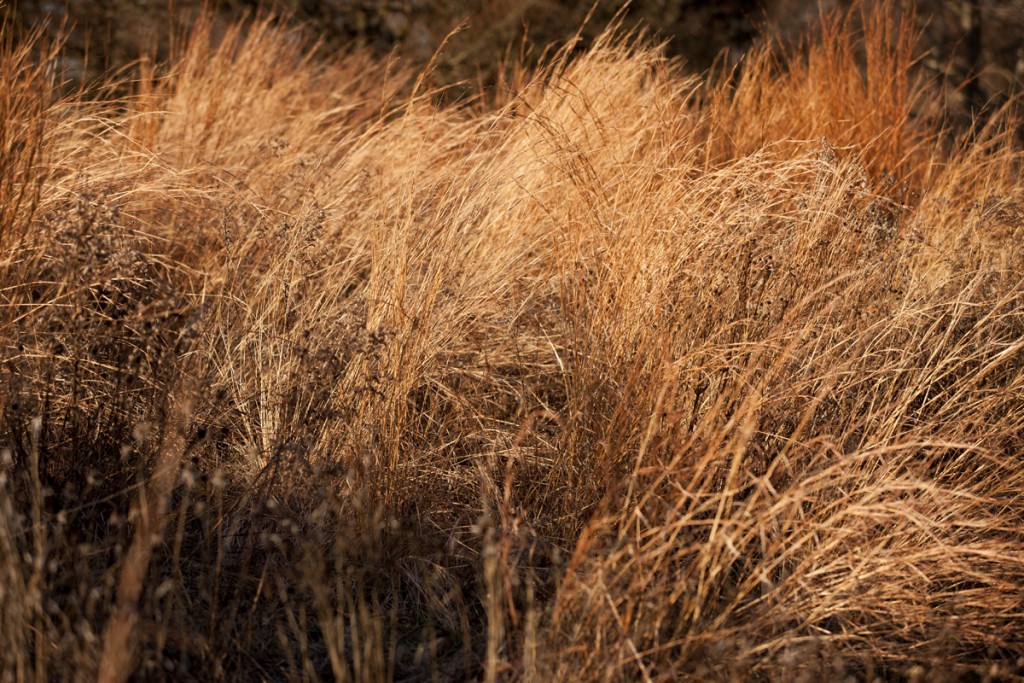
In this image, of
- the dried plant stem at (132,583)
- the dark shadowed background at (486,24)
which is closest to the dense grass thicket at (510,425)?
the dried plant stem at (132,583)

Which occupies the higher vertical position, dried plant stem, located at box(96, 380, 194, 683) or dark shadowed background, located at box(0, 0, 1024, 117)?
dark shadowed background, located at box(0, 0, 1024, 117)

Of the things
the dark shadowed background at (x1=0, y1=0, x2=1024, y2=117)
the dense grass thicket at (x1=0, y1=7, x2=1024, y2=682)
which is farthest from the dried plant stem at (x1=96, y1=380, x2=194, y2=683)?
the dark shadowed background at (x1=0, y1=0, x2=1024, y2=117)

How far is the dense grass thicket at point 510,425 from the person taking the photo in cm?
177

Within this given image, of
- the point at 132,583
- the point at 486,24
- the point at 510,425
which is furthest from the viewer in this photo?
the point at 486,24

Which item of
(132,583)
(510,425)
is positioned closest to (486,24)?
(510,425)

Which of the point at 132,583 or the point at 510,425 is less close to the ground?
the point at 132,583

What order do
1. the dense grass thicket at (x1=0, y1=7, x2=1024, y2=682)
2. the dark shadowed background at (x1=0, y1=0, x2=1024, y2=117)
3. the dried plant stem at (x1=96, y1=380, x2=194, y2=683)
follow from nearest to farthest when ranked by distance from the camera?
the dried plant stem at (x1=96, y1=380, x2=194, y2=683) → the dense grass thicket at (x1=0, y1=7, x2=1024, y2=682) → the dark shadowed background at (x1=0, y1=0, x2=1024, y2=117)

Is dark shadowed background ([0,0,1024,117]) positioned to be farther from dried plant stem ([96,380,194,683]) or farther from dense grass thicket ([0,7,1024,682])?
dried plant stem ([96,380,194,683])

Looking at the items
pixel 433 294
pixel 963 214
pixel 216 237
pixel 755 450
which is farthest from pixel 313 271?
pixel 963 214

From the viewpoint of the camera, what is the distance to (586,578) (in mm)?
1777

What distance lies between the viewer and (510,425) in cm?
260

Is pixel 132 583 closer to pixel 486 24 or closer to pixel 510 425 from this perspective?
pixel 510 425

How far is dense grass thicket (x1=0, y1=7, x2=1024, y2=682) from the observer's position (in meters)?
1.77

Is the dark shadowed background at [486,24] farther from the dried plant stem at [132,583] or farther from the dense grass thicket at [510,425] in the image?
the dried plant stem at [132,583]
